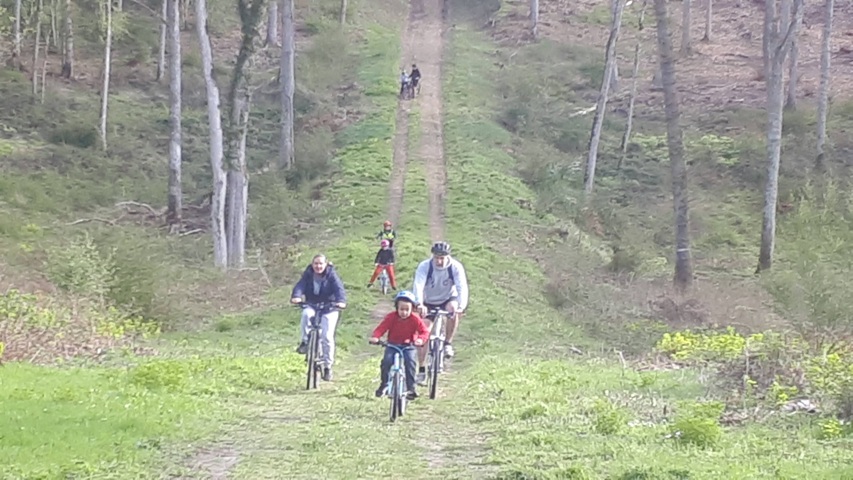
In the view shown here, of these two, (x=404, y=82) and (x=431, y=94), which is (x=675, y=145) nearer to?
(x=404, y=82)

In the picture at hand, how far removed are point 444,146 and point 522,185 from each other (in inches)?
229

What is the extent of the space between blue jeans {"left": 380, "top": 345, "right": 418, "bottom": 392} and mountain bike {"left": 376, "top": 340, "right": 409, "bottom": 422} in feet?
0.15

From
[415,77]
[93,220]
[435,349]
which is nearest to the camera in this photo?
[435,349]

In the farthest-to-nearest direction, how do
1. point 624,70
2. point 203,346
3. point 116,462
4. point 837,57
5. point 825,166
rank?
point 624,70, point 837,57, point 825,166, point 203,346, point 116,462

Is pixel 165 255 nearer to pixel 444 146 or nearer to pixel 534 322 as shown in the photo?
pixel 534 322

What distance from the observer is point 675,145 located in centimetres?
2727

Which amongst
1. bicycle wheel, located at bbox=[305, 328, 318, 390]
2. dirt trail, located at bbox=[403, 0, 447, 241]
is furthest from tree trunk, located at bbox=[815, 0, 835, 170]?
bicycle wheel, located at bbox=[305, 328, 318, 390]

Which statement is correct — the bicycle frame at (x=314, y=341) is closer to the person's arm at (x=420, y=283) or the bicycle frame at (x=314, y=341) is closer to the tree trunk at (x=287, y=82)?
the person's arm at (x=420, y=283)

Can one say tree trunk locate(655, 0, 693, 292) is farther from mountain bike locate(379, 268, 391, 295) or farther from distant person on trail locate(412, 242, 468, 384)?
distant person on trail locate(412, 242, 468, 384)

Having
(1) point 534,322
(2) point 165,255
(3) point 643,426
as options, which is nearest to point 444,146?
(2) point 165,255

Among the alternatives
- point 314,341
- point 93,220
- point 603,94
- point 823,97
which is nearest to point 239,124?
point 93,220

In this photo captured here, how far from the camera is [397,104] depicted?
52750 mm

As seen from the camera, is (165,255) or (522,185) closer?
(165,255)

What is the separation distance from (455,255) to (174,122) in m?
11.0
